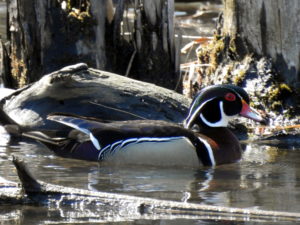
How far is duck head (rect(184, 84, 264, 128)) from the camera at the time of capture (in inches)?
336

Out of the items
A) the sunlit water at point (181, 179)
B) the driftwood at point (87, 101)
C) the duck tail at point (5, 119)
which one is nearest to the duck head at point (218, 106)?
the sunlit water at point (181, 179)

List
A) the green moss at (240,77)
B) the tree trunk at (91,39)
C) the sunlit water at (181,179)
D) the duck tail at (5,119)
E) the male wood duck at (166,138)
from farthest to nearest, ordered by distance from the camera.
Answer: the tree trunk at (91,39) → the green moss at (240,77) → the duck tail at (5,119) → the male wood duck at (166,138) → the sunlit water at (181,179)

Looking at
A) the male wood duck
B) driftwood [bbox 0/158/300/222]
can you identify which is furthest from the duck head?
driftwood [bbox 0/158/300/222]

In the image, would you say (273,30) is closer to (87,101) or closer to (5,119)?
(87,101)

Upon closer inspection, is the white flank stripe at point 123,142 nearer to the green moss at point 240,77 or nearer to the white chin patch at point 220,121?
the white chin patch at point 220,121

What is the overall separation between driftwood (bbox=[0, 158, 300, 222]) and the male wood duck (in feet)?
7.51

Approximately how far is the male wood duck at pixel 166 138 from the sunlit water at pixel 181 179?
0.38 feet

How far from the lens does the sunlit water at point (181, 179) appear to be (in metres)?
6.23

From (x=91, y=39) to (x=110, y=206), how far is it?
4865 mm

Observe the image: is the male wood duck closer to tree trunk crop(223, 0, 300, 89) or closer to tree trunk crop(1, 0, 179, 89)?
tree trunk crop(223, 0, 300, 89)

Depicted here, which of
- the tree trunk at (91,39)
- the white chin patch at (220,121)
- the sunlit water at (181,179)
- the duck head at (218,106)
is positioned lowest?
the sunlit water at (181,179)

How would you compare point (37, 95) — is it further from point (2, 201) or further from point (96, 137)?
point (2, 201)

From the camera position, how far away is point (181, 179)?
7.43m

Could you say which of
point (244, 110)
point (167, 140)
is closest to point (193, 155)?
point (167, 140)
